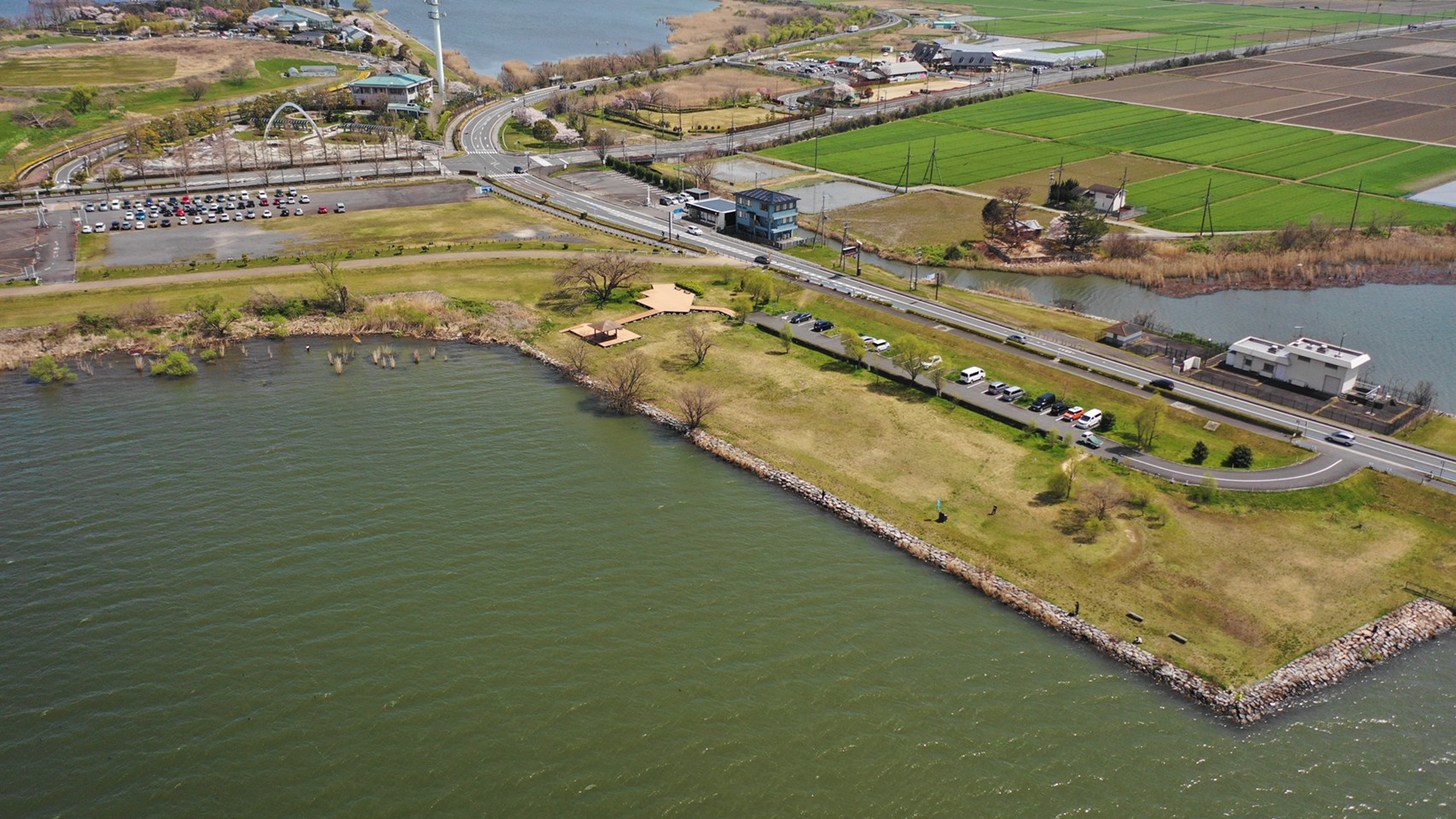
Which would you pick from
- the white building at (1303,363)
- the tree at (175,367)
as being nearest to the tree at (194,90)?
the tree at (175,367)

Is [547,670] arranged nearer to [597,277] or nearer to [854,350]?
[854,350]

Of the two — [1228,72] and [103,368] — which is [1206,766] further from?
[1228,72]

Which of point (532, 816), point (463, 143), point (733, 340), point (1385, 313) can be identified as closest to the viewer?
point (532, 816)

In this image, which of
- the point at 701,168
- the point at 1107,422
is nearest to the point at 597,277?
the point at 701,168

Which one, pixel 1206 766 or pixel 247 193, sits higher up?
pixel 247 193

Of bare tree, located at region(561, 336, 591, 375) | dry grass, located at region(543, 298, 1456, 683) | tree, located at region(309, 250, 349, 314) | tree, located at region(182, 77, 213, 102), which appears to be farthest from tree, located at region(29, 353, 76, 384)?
tree, located at region(182, 77, 213, 102)

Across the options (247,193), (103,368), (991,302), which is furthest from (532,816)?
(247,193)

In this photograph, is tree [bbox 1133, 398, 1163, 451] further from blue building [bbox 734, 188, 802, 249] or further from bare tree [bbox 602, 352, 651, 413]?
blue building [bbox 734, 188, 802, 249]
